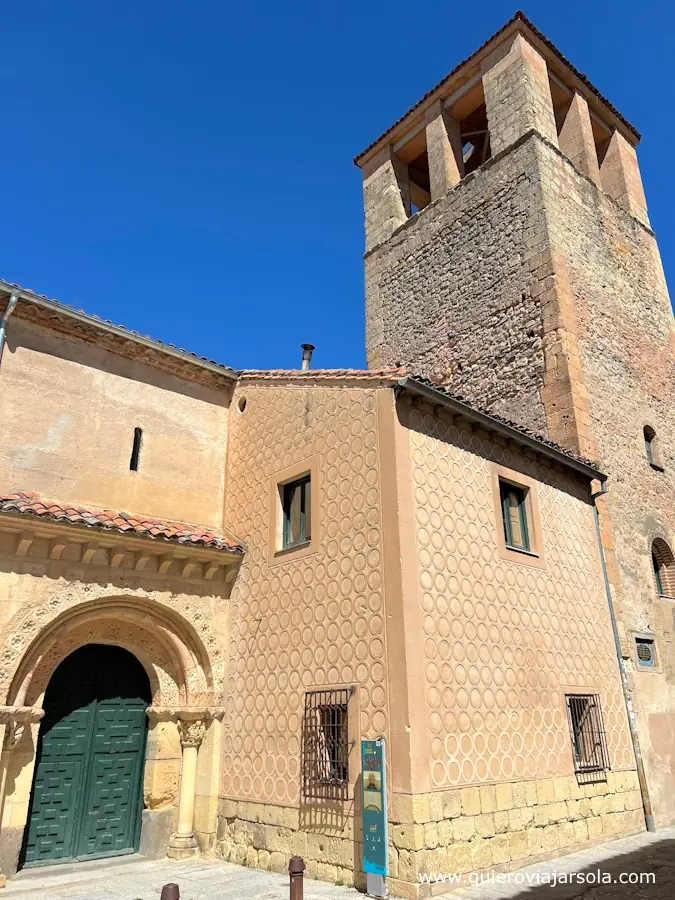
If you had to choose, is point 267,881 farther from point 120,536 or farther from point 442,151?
point 442,151

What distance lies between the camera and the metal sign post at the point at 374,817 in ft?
20.8

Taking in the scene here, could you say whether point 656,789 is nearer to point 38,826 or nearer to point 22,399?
point 38,826

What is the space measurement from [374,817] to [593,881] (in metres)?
2.43

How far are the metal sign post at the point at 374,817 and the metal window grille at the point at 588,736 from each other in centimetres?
359

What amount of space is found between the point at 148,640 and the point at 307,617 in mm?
2400

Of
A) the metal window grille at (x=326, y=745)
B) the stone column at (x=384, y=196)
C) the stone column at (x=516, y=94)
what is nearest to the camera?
the metal window grille at (x=326, y=745)

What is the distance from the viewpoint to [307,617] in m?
8.29

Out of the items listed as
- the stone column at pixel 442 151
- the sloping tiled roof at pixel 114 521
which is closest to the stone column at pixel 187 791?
the sloping tiled roof at pixel 114 521

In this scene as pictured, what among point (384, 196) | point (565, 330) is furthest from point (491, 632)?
point (384, 196)

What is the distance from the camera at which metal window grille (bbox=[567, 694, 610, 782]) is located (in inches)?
352

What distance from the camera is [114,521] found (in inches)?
336

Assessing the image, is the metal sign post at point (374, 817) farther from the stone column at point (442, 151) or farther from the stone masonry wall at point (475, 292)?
the stone column at point (442, 151)

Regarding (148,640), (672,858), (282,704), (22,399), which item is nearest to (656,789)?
(672,858)

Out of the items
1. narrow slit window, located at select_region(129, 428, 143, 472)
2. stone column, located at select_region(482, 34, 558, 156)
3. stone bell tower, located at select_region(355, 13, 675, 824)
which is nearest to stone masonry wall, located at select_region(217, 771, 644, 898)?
stone bell tower, located at select_region(355, 13, 675, 824)
